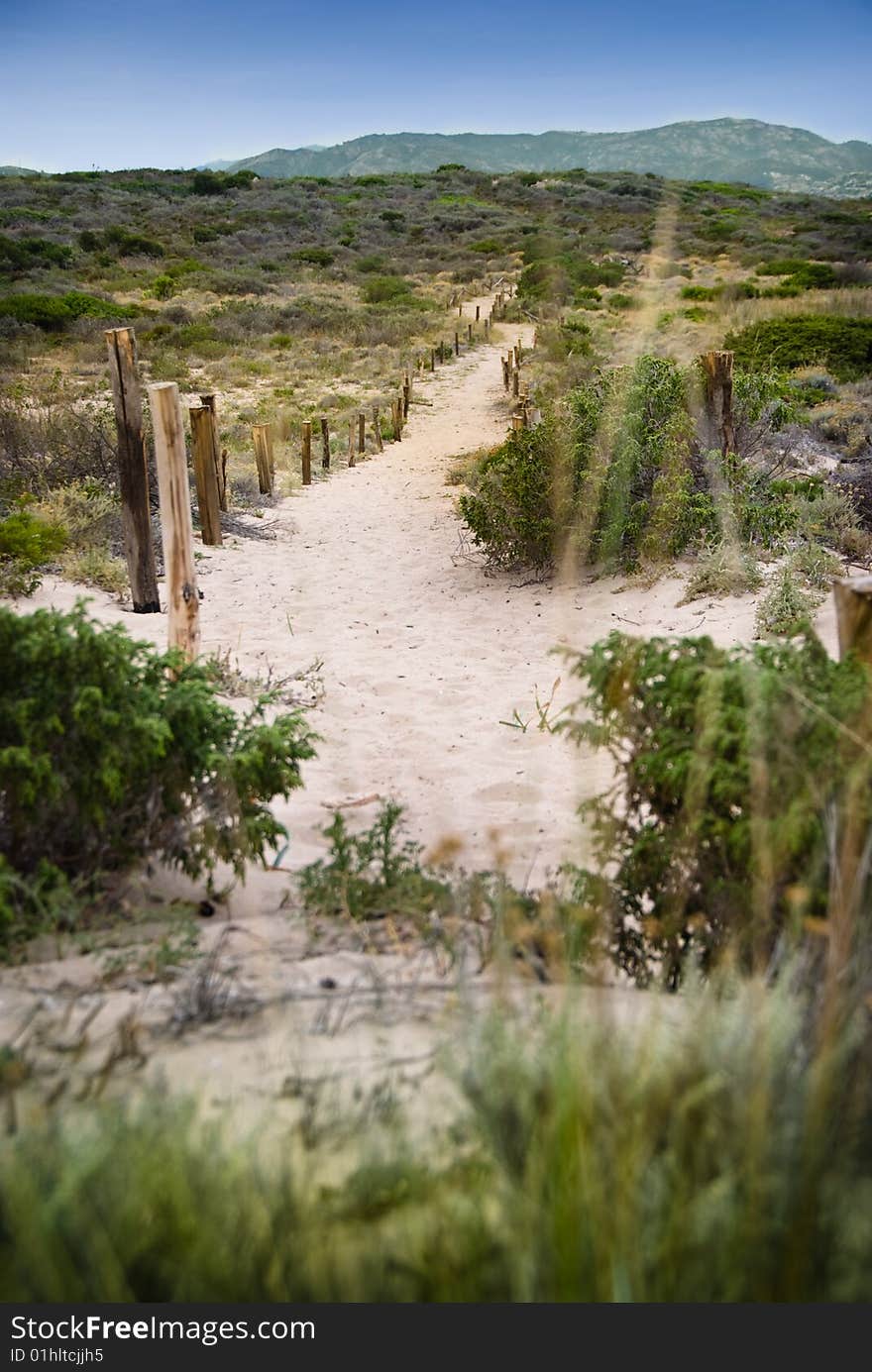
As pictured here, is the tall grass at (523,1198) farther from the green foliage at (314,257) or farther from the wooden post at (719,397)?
the green foliage at (314,257)

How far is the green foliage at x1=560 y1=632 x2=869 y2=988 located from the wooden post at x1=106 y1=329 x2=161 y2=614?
4.59 m

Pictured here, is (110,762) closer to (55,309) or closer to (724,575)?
(724,575)

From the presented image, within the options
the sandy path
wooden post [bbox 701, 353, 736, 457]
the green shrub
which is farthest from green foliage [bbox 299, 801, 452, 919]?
the green shrub

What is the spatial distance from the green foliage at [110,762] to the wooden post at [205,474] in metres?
5.41

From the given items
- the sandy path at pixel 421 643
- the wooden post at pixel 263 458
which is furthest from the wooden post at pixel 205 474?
the wooden post at pixel 263 458

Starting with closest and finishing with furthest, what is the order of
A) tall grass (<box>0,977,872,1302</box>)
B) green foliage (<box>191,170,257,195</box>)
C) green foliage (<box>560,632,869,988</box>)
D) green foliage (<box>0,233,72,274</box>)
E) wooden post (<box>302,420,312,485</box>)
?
tall grass (<box>0,977,872,1302</box>), green foliage (<box>560,632,869,988</box>), wooden post (<box>302,420,312,485</box>), green foliage (<box>0,233,72,274</box>), green foliage (<box>191,170,257,195</box>)

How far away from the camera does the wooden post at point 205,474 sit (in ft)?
28.0

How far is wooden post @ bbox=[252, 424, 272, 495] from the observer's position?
439 inches

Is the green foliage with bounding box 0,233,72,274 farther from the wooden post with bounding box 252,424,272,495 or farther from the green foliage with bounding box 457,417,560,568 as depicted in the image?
the green foliage with bounding box 457,417,560,568

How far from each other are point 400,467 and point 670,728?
36.1 feet

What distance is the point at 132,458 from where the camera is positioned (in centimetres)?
675

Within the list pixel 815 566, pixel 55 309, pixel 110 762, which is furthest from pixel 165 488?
pixel 55 309

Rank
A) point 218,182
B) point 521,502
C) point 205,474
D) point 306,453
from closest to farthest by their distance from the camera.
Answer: point 521,502 → point 205,474 → point 306,453 → point 218,182

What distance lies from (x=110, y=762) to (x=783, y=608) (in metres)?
4.87
